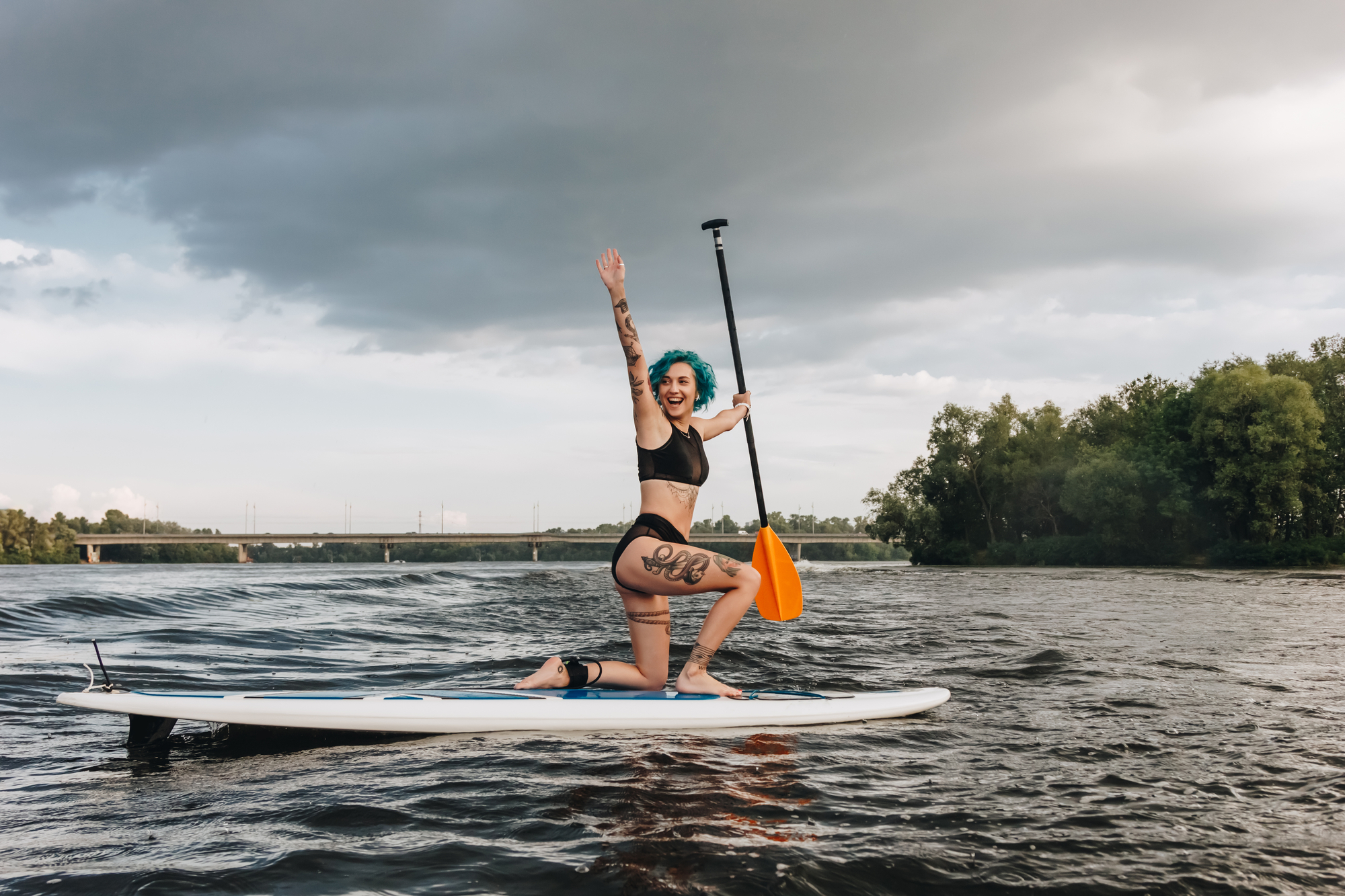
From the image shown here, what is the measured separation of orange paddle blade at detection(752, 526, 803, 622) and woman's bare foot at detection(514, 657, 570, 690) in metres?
1.66

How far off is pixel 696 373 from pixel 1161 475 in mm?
52237

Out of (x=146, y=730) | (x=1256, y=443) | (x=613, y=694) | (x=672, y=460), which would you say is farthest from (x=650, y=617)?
(x=1256, y=443)

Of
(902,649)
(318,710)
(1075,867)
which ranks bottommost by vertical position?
(902,649)

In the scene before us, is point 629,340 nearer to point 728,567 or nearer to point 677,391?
point 677,391

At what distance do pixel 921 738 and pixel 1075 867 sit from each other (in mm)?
2162

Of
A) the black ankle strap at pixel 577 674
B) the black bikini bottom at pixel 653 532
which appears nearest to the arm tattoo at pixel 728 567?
Result: the black bikini bottom at pixel 653 532

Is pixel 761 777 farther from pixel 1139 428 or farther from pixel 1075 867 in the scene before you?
pixel 1139 428

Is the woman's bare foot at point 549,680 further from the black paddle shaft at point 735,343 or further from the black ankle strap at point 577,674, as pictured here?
the black paddle shaft at point 735,343

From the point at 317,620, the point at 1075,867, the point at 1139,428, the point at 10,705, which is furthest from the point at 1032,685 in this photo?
the point at 1139,428

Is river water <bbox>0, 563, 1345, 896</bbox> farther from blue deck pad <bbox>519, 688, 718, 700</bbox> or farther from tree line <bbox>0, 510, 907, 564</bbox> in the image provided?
tree line <bbox>0, 510, 907, 564</bbox>

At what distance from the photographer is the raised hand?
5.36m

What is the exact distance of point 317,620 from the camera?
15031 mm

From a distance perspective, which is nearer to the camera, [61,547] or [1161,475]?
[1161,475]

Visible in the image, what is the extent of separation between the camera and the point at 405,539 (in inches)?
3593
